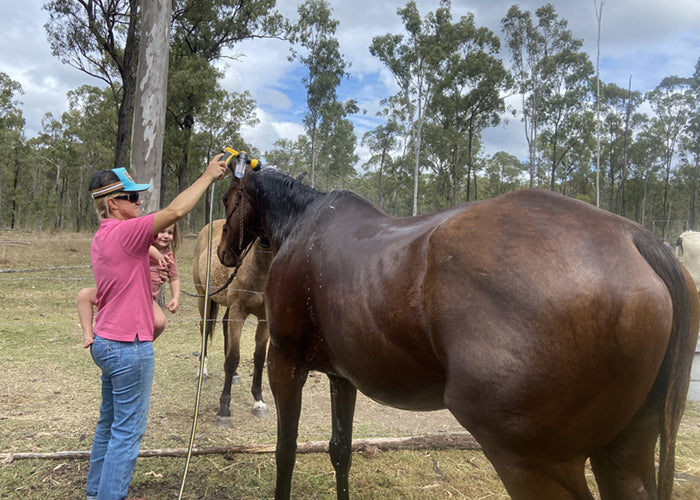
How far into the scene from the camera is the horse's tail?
1.37 metres

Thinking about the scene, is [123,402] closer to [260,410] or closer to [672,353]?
[260,410]

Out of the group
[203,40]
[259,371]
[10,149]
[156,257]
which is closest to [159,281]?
[156,257]

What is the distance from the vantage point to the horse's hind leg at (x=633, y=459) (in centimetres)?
142

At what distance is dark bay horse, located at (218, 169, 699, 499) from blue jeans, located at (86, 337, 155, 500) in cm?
125

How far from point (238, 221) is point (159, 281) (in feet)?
2.77

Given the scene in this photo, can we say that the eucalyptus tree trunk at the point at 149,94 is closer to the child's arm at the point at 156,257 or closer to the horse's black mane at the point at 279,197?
the child's arm at the point at 156,257

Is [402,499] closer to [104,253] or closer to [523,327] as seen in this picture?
[523,327]

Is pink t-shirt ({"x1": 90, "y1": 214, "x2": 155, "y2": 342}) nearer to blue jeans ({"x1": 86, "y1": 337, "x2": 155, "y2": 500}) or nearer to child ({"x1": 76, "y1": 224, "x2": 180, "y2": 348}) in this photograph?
blue jeans ({"x1": 86, "y1": 337, "x2": 155, "y2": 500})

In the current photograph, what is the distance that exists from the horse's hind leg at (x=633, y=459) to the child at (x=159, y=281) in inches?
95.1

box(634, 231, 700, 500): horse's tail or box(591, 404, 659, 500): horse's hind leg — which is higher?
box(634, 231, 700, 500): horse's tail

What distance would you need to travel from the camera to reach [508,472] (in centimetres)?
133

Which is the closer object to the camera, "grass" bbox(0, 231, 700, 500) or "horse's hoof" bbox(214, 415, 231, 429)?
"grass" bbox(0, 231, 700, 500)

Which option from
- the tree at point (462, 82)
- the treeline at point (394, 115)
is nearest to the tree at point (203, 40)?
the treeline at point (394, 115)

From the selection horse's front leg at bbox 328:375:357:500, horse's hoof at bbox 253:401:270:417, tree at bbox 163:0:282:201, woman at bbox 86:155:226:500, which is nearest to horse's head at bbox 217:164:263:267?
woman at bbox 86:155:226:500
